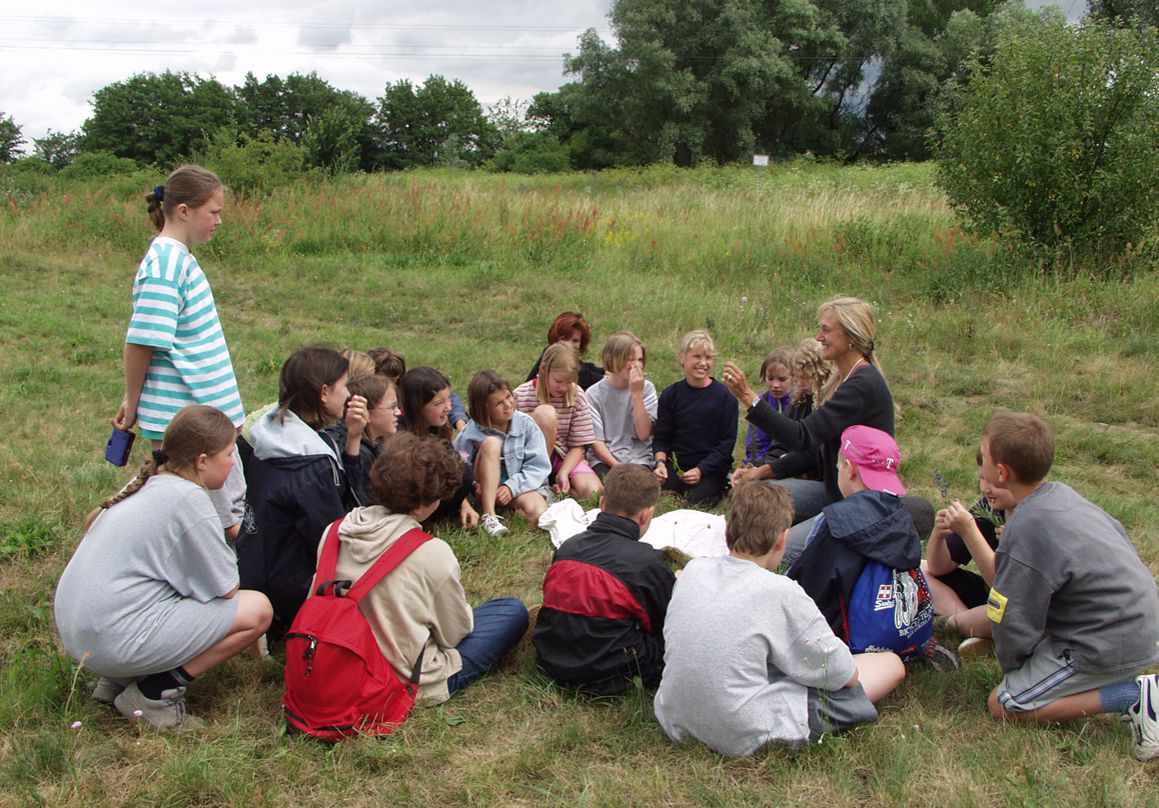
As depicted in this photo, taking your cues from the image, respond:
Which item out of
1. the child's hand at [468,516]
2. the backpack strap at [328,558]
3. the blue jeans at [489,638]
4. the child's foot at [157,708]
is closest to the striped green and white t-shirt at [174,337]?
the backpack strap at [328,558]

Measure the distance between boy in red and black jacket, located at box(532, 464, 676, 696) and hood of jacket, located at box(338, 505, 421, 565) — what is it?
1.96 ft

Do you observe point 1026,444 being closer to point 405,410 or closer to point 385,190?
point 405,410

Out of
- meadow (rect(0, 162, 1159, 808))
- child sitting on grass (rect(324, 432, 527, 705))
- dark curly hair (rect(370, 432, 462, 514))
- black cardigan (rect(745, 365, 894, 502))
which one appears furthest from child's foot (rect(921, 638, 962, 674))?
dark curly hair (rect(370, 432, 462, 514))

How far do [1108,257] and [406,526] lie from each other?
29.4ft

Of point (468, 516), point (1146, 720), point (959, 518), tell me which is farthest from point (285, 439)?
point (1146, 720)

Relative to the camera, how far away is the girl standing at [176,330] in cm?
347

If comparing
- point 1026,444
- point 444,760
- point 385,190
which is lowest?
point 444,760

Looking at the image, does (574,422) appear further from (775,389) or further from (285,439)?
(285,439)

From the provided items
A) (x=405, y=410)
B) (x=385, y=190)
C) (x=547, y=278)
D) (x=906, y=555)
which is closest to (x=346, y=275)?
(x=547, y=278)

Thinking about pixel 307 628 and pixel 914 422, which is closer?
pixel 307 628

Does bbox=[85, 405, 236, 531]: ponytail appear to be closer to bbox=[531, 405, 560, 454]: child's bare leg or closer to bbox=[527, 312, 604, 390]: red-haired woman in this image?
bbox=[531, 405, 560, 454]: child's bare leg

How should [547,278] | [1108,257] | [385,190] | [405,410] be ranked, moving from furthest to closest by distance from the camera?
[385,190], [547,278], [1108,257], [405,410]

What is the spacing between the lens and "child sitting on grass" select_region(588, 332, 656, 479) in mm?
5848

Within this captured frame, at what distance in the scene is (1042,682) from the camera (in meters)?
2.98
